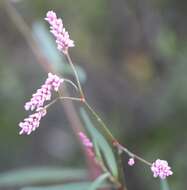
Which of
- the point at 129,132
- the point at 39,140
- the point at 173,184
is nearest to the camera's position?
the point at 173,184

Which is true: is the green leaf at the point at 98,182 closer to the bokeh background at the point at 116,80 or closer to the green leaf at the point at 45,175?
the green leaf at the point at 45,175

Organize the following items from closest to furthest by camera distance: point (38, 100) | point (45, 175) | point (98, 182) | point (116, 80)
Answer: point (38, 100)
point (98, 182)
point (45, 175)
point (116, 80)

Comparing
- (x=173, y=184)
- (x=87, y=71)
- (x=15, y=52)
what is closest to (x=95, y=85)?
(x=87, y=71)

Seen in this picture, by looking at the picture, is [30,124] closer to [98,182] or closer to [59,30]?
[59,30]

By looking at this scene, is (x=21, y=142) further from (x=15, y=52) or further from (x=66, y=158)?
(x=15, y=52)

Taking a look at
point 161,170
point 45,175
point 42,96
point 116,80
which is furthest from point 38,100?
point 116,80

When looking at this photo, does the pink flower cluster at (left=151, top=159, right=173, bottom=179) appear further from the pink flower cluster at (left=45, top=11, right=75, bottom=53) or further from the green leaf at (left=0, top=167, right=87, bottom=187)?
the green leaf at (left=0, top=167, right=87, bottom=187)

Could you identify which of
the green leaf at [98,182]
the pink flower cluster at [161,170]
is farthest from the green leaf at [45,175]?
the pink flower cluster at [161,170]
